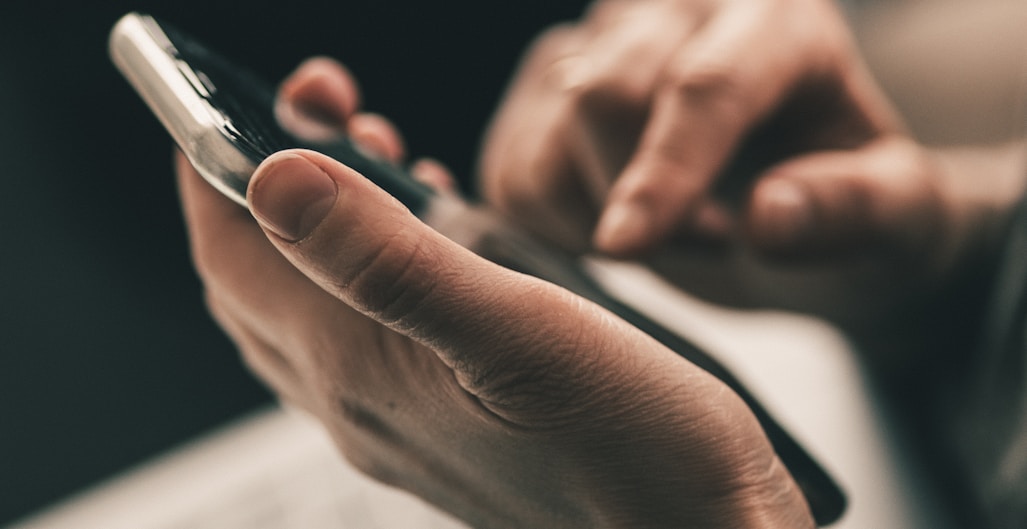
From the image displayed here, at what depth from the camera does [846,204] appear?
17.0 inches

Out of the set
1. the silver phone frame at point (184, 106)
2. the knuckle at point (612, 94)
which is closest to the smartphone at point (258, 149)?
the silver phone frame at point (184, 106)

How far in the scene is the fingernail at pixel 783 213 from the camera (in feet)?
1.36

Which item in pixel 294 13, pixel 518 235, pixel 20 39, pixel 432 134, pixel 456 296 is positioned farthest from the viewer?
pixel 432 134

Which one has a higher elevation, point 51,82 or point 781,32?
point 51,82

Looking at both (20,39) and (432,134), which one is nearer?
(20,39)

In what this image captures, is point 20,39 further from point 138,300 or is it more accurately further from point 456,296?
point 456,296

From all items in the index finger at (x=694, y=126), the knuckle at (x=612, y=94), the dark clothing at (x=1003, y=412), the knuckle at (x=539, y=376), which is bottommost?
the dark clothing at (x=1003, y=412)

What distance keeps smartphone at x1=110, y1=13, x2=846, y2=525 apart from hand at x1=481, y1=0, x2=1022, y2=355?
0.08m

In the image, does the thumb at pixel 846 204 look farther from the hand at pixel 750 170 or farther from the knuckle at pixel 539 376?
the knuckle at pixel 539 376

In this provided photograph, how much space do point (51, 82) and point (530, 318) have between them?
63cm

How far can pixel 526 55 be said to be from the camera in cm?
90

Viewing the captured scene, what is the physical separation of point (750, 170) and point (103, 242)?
2.01 ft

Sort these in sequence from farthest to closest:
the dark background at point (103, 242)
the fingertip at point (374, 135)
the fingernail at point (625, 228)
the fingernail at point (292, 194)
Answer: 1. the dark background at point (103, 242)
2. the fingertip at point (374, 135)
3. the fingernail at point (625, 228)
4. the fingernail at point (292, 194)

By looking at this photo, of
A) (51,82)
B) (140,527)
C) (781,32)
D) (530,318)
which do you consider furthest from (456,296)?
(51,82)
